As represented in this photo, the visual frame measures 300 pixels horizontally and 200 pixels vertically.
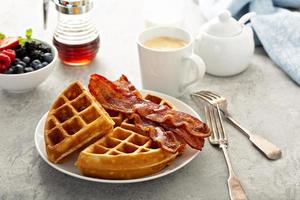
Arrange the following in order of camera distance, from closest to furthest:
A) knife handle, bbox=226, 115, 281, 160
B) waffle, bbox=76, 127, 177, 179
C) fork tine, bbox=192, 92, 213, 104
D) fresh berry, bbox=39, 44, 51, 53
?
waffle, bbox=76, 127, 177, 179 < knife handle, bbox=226, 115, 281, 160 < fork tine, bbox=192, 92, 213, 104 < fresh berry, bbox=39, 44, 51, 53

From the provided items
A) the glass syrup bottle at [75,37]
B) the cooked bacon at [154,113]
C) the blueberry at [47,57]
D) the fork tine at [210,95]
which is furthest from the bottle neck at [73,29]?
the fork tine at [210,95]

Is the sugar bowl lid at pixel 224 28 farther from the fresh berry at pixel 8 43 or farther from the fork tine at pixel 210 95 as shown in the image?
the fresh berry at pixel 8 43

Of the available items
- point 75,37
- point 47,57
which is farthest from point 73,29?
Result: point 47,57

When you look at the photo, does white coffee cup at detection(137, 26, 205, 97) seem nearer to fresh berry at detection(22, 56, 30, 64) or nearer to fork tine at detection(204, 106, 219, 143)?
fork tine at detection(204, 106, 219, 143)

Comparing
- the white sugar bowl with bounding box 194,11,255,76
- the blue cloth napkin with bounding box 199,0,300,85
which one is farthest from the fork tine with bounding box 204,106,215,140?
the blue cloth napkin with bounding box 199,0,300,85

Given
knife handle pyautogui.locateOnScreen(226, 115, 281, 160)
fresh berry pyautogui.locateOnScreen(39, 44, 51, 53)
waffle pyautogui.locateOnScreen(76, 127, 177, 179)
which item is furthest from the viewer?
fresh berry pyautogui.locateOnScreen(39, 44, 51, 53)

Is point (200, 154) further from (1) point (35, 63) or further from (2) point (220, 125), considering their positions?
(1) point (35, 63)
